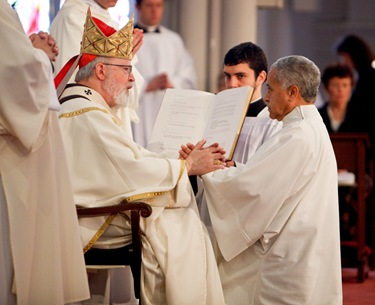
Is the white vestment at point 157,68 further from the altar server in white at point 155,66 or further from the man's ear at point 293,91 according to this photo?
the man's ear at point 293,91

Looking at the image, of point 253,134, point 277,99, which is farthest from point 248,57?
point 277,99

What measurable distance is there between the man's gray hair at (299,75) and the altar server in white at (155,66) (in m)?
3.92

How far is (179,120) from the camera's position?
669 centimetres

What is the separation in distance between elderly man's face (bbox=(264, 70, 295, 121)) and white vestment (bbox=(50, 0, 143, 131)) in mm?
1318

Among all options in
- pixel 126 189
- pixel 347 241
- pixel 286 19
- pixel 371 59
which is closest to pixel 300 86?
pixel 126 189

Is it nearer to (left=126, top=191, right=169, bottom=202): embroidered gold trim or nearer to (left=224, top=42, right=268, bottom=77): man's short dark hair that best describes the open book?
(left=224, top=42, right=268, bottom=77): man's short dark hair

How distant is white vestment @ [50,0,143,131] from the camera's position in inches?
292

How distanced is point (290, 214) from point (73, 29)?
229cm

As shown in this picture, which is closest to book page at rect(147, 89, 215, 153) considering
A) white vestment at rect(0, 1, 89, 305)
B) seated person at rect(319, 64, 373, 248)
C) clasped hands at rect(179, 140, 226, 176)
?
→ clasped hands at rect(179, 140, 226, 176)

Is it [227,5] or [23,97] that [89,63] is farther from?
[227,5]

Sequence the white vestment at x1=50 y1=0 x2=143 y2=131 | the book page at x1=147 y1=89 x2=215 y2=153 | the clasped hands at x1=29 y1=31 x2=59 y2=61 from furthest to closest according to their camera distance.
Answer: the white vestment at x1=50 y1=0 x2=143 y2=131 < the book page at x1=147 y1=89 x2=215 y2=153 < the clasped hands at x1=29 y1=31 x2=59 y2=61

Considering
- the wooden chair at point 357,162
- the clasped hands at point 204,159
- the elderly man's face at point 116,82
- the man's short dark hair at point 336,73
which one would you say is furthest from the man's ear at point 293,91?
the man's short dark hair at point 336,73

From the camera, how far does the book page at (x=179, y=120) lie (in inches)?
262

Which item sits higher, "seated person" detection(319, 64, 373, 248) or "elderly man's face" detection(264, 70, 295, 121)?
"elderly man's face" detection(264, 70, 295, 121)
